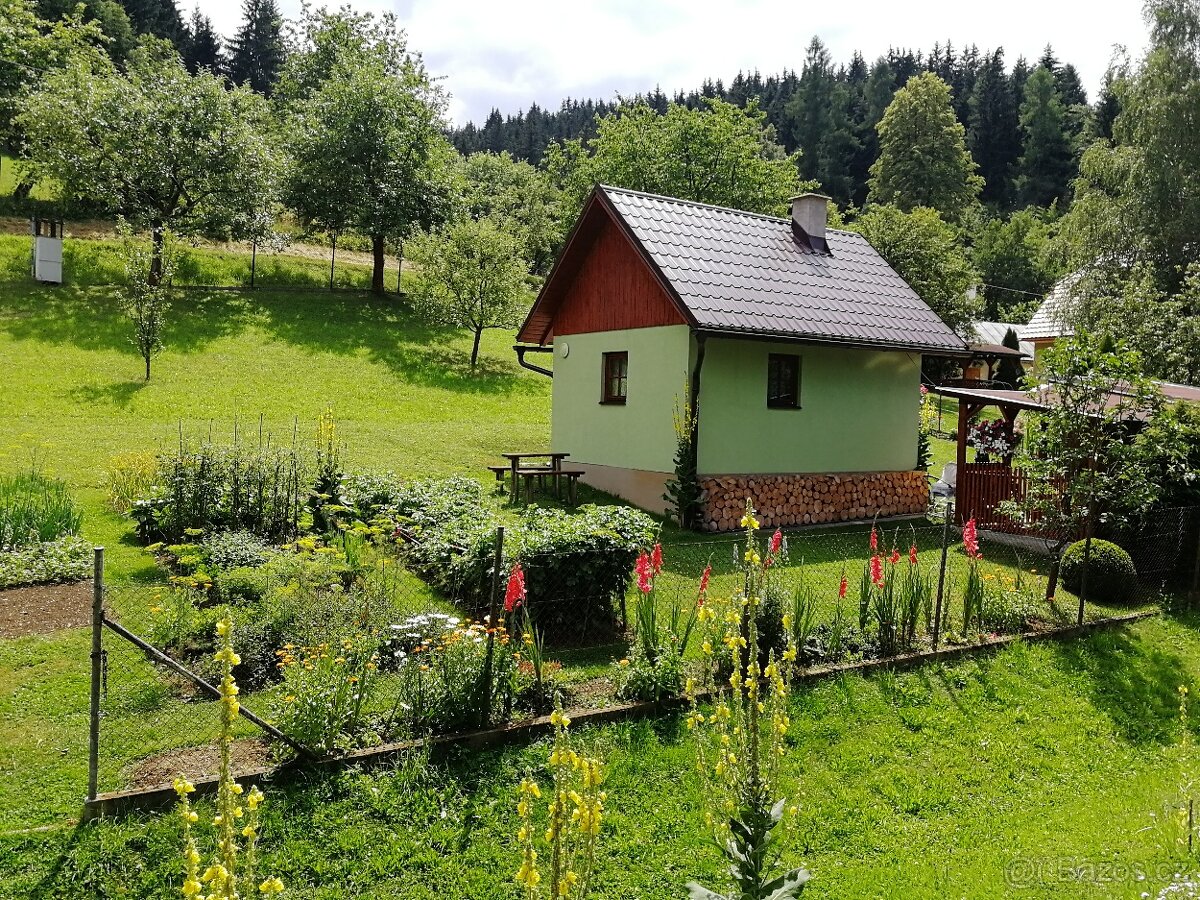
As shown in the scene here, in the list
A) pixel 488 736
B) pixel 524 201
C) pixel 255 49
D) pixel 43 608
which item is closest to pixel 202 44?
pixel 255 49

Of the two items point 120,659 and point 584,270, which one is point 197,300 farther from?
point 120,659

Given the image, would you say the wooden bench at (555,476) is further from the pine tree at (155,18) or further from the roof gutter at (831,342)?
the pine tree at (155,18)

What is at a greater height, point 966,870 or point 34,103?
point 34,103

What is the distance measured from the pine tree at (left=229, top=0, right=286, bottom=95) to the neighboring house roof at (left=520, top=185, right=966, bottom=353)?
59527mm

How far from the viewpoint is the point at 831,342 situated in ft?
44.5

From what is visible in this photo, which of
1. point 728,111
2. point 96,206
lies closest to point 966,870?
point 728,111

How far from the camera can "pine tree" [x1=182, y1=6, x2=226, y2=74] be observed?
61.5 meters

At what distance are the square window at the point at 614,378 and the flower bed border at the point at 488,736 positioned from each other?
26.5 ft

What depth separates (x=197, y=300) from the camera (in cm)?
2875

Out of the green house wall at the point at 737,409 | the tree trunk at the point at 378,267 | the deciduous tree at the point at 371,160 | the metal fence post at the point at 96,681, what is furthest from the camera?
the tree trunk at the point at 378,267

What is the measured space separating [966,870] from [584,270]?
12473 millimetres

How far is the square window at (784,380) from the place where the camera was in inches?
553

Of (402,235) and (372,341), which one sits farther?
(402,235)

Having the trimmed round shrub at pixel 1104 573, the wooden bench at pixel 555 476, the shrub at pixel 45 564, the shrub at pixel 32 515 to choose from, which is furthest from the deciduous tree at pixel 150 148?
the trimmed round shrub at pixel 1104 573
